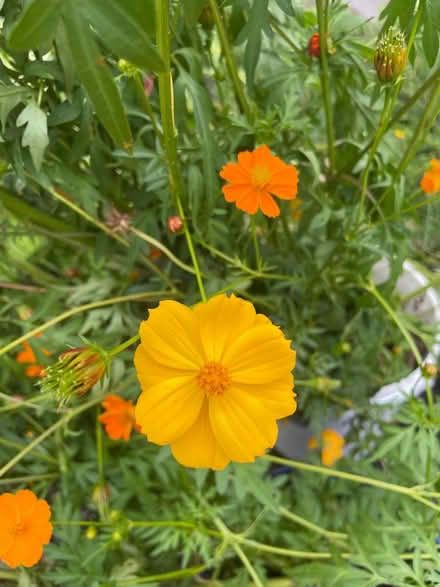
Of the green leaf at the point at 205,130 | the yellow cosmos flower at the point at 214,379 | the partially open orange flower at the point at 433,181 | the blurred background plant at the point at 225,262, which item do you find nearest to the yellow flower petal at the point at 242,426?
the yellow cosmos flower at the point at 214,379

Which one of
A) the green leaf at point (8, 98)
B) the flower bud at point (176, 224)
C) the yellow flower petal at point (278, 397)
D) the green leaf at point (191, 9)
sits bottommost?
the yellow flower petal at point (278, 397)

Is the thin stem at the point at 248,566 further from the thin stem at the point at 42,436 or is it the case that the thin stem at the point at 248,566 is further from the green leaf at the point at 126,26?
the green leaf at the point at 126,26

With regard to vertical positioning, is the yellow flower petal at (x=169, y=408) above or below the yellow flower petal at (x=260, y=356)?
below

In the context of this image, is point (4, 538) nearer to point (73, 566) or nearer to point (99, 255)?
point (73, 566)

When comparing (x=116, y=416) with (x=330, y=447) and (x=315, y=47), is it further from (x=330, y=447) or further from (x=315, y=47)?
(x=315, y=47)

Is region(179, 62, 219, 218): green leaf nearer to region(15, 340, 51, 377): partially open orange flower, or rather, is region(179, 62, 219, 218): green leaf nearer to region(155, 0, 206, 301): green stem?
region(155, 0, 206, 301): green stem

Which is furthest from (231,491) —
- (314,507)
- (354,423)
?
(354,423)

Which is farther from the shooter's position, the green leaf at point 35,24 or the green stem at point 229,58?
the green stem at point 229,58
